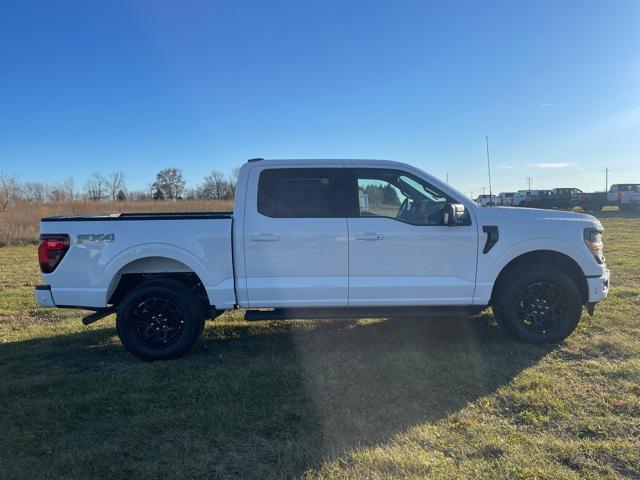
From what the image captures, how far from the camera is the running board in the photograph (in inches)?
190

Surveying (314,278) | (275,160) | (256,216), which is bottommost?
(314,278)

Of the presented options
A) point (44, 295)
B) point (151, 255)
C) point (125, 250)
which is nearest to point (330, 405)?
point (151, 255)

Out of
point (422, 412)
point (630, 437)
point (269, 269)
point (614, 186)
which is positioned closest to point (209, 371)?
point (269, 269)

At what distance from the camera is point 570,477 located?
8.98ft

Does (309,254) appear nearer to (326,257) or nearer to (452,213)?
(326,257)

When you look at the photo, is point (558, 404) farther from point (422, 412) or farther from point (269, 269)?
point (269, 269)

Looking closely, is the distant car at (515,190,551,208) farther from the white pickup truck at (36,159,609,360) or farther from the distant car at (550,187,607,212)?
the white pickup truck at (36,159,609,360)

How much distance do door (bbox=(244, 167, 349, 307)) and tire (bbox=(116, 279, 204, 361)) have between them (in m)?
0.68

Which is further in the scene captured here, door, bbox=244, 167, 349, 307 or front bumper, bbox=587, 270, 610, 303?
front bumper, bbox=587, 270, 610, 303

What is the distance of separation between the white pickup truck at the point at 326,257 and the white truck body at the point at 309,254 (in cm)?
1

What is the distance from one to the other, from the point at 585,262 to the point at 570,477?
282 cm

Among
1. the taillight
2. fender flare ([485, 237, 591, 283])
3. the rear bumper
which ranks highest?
the taillight

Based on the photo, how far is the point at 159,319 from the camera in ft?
15.8

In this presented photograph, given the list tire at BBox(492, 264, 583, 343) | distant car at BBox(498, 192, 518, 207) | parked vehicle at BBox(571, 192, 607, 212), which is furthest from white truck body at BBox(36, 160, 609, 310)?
distant car at BBox(498, 192, 518, 207)
